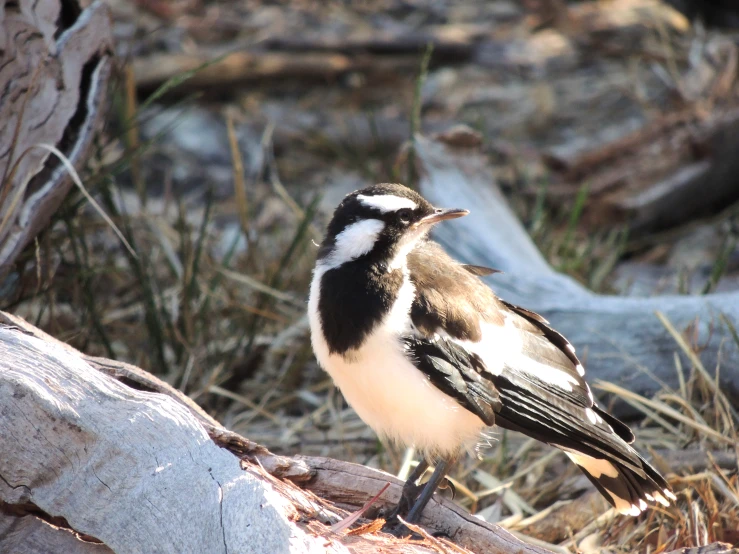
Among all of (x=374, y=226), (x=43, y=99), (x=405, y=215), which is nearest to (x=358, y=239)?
(x=374, y=226)

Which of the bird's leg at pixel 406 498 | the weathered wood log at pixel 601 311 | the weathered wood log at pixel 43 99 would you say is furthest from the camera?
the weathered wood log at pixel 601 311

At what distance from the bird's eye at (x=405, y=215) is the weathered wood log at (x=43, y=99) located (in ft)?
3.93

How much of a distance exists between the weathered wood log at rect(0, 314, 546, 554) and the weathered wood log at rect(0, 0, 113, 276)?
0.79m

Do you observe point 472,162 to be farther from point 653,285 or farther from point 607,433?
point 607,433

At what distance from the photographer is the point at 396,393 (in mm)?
2727

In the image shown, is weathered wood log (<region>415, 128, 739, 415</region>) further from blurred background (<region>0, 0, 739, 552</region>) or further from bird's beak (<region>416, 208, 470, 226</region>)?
bird's beak (<region>416, 208, 470, 226</region>)

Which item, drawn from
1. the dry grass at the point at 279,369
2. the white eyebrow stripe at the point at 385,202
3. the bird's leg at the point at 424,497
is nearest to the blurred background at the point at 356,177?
the dry grass at the point at 279,369

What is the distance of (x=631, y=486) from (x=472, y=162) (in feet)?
6.86

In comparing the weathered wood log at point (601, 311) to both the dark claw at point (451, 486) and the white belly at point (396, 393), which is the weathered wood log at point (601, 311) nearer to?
the dark claw at point (451, 486)

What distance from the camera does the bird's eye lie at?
Result: 288 centimetres

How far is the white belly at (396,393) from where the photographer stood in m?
2.71

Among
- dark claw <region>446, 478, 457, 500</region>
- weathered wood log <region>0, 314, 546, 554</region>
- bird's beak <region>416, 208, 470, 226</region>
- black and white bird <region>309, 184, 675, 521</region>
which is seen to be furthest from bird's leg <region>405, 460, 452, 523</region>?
bird's beak <region>416, 208, 470, 226</region>

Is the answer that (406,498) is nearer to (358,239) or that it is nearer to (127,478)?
(358,239)

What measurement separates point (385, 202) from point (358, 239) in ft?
0.47
